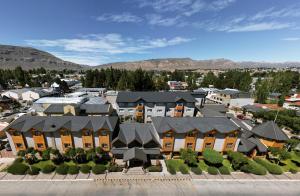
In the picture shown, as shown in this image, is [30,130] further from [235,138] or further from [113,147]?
[235,138]

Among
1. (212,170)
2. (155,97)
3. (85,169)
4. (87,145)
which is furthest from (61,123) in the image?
(212,170)

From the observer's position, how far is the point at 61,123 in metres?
35.8

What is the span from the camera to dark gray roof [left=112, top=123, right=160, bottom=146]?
1362 inches

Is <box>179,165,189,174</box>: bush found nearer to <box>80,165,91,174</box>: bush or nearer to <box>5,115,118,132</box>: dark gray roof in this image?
<box>5,115,118,132</box>: dark gray roof

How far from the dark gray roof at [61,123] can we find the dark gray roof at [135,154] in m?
6.67

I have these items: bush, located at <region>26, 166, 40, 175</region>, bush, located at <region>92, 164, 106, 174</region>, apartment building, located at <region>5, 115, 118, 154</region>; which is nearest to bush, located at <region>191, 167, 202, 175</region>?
bush, located at <region>92, 164, 106, 174</region>

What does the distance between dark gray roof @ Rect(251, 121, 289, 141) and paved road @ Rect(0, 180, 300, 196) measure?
12.3m

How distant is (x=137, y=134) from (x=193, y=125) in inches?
540

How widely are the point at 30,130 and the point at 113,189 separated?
23.9 metres

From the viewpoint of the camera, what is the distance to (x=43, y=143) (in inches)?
1393

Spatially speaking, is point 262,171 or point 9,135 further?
point 9,135

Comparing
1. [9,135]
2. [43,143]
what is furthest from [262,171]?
[9,135]

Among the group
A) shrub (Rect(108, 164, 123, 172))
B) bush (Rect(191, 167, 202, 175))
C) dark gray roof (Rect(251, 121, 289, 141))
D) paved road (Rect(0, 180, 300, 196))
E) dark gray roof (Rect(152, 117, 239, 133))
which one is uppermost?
dark gray roof (Rect(152, 117, 239, 133))

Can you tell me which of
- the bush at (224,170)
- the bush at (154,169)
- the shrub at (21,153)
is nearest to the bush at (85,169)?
the bush at (154,169)
